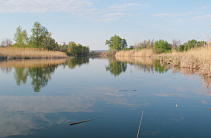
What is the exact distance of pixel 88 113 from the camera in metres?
2.76

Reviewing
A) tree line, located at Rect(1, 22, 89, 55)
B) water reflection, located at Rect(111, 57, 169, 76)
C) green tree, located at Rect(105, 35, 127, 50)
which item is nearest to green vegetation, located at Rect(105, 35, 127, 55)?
green tree, located at Rect(105, 35, 127, 50)

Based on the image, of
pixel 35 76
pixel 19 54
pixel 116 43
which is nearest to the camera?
pixel 35 76

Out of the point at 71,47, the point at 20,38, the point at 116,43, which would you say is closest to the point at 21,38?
the point at 20,38

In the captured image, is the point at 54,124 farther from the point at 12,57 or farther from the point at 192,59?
the point at 12,57

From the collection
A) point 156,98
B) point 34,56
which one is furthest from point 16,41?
point 156,98

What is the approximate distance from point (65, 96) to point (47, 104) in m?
0.64

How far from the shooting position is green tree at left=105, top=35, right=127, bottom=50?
6123cm

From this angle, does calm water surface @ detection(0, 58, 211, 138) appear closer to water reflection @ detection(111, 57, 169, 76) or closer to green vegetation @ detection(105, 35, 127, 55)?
water reflection @ detection(111, 57, 169, 76)

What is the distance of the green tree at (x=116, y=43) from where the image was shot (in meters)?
61.2

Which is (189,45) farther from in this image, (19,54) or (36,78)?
(36,78)

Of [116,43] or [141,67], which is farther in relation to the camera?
[116,43]

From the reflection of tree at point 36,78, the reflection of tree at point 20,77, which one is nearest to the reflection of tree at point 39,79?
the reflection of tree at point 36,78

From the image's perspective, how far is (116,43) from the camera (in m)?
61.8

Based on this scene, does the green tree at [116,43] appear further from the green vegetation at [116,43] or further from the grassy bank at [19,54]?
the grassy bank at [19,54]
